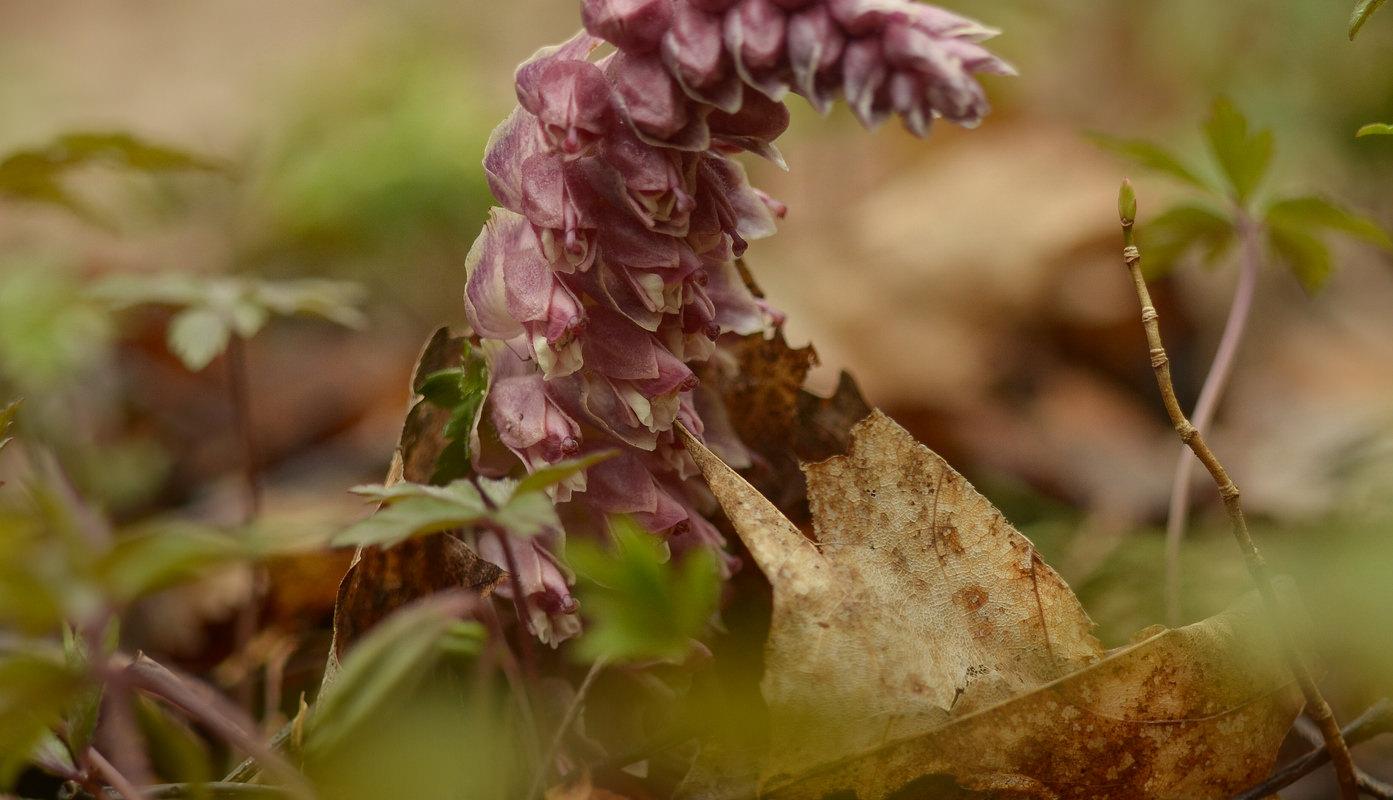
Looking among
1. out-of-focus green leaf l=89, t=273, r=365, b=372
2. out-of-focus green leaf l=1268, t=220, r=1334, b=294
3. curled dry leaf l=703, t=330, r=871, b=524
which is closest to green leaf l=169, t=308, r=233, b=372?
out-of-focus green leaf l=89, t=273, r=365, b=372

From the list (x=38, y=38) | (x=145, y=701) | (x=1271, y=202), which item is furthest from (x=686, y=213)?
(x=38, y=38)

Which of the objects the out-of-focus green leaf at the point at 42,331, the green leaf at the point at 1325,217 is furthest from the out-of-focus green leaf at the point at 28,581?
the out-of-focus green leaf at the point at 42,331

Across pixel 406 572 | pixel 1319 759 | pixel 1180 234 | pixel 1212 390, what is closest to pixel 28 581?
pixel 406 572

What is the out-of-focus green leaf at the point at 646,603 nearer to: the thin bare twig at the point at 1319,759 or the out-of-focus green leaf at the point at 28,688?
the out-of-focus green leaf at the point at 28,688

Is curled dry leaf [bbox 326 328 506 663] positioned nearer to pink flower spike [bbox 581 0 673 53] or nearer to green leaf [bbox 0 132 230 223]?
pink flower spike [bbox 581 0 673 53]

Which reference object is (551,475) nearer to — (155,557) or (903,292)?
(155,557)

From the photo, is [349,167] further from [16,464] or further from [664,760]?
[664,760]
